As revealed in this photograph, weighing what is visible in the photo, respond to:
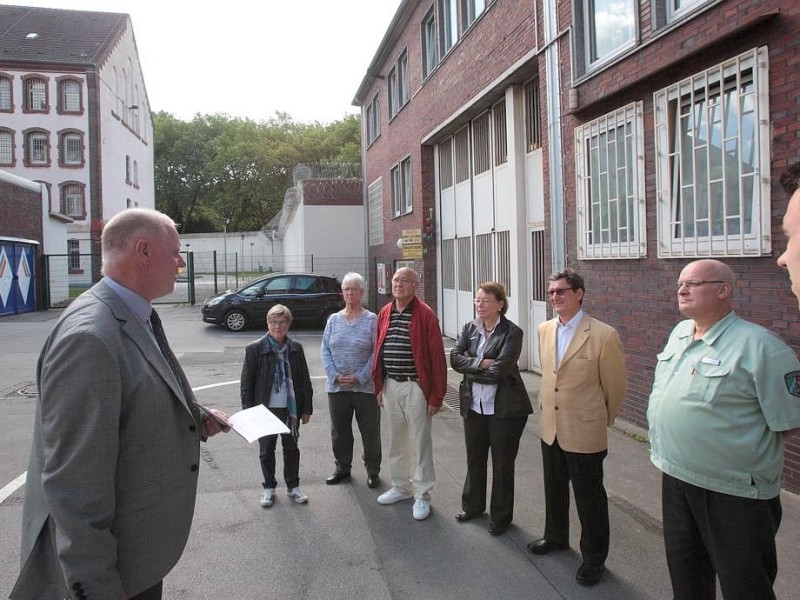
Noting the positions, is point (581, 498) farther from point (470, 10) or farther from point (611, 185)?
point (470, 10)

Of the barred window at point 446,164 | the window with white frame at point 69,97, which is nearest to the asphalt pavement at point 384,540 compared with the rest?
the barred window at point 446,164

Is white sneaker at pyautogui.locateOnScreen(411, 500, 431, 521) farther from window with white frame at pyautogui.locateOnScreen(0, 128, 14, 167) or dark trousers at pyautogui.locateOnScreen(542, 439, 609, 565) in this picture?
window with white frame at pyautogui.locateOnScreen(0, 128, 14, 167)

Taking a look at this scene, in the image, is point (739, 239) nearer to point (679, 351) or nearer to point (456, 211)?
point (679, 351)

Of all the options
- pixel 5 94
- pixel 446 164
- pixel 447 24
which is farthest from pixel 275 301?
pixel 5 94

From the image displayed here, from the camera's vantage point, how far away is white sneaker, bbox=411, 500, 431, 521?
459 centimetres

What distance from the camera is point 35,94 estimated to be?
37.6 m

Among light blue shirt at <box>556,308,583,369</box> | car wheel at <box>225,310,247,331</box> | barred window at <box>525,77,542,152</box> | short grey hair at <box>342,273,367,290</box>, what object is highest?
barred window at <box>525,77,542,152</box>

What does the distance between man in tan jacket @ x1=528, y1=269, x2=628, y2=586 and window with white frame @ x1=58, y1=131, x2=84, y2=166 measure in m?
39.8

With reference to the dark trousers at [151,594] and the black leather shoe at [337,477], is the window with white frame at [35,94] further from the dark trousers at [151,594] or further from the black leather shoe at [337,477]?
the dark trousers at [151,594]

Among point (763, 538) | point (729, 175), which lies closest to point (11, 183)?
point (729, 175)

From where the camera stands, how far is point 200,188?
64.1 metres

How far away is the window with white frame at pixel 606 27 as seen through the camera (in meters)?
6.80

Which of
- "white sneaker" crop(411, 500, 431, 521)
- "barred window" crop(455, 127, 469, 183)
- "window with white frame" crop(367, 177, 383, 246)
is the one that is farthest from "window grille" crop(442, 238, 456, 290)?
"white sneaker" crop(411, 500, 431, 521)

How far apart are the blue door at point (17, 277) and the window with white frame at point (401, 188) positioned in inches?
510
